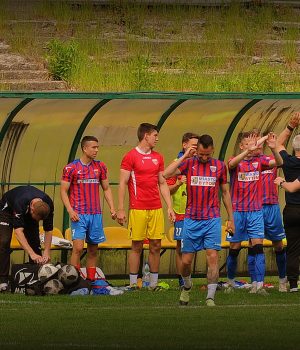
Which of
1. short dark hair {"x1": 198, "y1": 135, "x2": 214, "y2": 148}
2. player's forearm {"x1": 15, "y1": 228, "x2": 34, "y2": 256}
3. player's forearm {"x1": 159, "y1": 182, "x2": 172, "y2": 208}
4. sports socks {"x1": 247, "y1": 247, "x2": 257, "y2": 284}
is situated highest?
short dark hair {"x1": 198, "y1": 135, "x2": 214, "y2": 148}

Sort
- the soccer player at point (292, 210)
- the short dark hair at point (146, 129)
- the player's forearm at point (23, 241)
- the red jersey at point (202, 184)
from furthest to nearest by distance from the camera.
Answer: the short dark hair at point (146, 129) < the player's forearm at point (23, 241) < the soccer player at point (292, 210) < the red jersey at point (202, 184)

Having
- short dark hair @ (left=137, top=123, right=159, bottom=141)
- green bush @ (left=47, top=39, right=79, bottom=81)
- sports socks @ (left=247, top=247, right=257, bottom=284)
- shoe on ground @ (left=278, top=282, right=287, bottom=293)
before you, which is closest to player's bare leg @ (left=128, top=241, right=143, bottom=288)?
short dark hair @ (left=137, top=123, right=159, bottom=141)

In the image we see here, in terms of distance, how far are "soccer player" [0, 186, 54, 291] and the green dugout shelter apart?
2.44 meters

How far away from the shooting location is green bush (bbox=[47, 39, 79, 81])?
29.2m

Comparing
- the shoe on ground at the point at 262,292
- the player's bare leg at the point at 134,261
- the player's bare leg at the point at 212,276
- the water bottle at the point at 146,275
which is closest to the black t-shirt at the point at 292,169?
the shoe on ground at the point at 262,292

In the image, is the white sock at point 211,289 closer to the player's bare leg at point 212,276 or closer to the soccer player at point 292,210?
the player's bare leg at point 212,276

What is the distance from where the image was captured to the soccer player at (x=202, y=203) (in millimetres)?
16531

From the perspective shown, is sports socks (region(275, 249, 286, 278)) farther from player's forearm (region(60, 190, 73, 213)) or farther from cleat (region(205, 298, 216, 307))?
player's forearm (region(60, 190, 73, 213))

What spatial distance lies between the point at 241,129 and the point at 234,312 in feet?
23.6

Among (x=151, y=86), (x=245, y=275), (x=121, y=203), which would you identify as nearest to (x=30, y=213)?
(x=121, y=203)

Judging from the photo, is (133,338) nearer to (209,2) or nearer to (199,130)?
(199,130)

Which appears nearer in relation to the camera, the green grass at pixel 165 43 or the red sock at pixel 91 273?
the red sock at pixel 91 273

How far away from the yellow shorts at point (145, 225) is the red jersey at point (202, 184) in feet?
7.15

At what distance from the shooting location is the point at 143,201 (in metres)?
19.0
